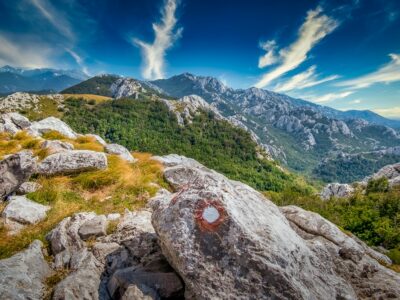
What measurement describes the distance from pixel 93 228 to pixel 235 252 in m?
7.33

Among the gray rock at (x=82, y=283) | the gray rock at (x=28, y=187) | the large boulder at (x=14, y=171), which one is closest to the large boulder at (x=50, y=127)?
the gray rock at (x=28, y=187)

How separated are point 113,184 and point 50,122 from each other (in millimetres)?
31952

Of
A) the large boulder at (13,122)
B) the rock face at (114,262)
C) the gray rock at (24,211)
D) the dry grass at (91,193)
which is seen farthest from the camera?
the large boulder at (13,122)

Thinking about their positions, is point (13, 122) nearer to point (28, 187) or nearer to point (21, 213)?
point (28, 187)

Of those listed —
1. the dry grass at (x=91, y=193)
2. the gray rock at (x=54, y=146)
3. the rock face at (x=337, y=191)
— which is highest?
the gray rock at (x=54, y=146)

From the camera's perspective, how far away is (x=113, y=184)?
58.2ft

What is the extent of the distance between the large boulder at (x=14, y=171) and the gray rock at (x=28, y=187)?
0.29 meters

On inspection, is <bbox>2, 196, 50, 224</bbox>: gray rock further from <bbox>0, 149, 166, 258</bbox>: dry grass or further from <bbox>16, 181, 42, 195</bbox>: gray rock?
<bbox>16, 181, 42, 195</bbox>: gray rock

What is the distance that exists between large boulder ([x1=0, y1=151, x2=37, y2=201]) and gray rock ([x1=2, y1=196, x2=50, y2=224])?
118 centimetres

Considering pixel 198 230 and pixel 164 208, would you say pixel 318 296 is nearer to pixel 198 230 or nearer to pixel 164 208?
pixel 198 230

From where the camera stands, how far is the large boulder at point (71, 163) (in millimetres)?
18031

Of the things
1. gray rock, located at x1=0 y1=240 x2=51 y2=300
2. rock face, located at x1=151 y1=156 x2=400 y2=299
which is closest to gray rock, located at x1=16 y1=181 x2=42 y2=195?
gray rock, located at x1=0 y1=240 x2=51 y2=300

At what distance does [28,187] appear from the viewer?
15859mm

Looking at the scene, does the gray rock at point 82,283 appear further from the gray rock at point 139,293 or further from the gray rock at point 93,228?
the gray rock at point 93,228
